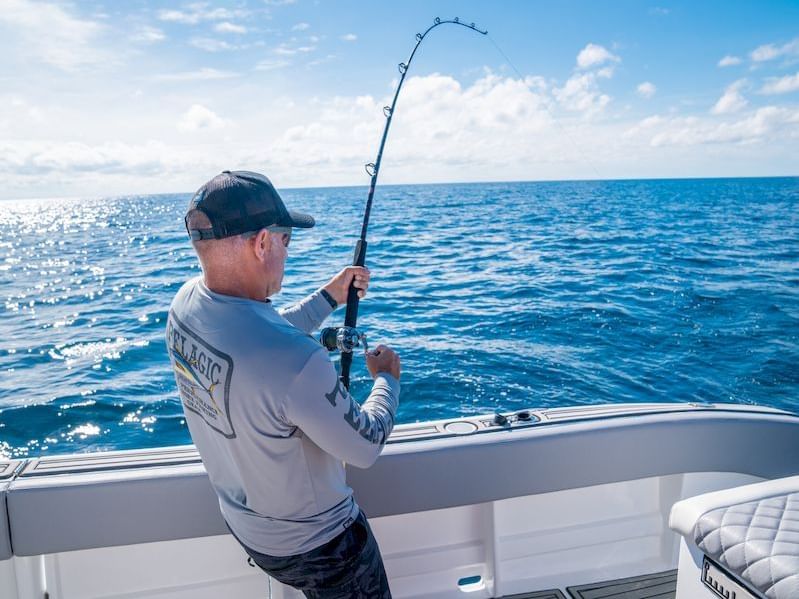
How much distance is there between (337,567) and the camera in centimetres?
134

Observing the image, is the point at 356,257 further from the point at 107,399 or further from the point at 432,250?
the point at 432,250

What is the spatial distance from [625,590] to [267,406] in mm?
1791

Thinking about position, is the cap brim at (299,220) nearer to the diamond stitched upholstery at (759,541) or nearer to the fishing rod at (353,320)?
the fishing rod at (353,320)

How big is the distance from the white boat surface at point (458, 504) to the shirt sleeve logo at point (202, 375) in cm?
58

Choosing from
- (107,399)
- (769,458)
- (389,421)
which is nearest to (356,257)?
(389,421)

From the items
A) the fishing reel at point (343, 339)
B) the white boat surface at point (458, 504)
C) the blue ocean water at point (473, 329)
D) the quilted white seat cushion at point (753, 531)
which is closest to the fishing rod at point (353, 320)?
the fishing reel at point (343, 339)

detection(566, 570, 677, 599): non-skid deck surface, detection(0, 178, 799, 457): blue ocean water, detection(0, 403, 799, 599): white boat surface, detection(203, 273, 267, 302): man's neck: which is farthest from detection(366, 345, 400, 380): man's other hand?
detection(0, 178, 799, 457): blue ocean water

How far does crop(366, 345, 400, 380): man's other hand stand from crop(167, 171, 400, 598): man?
0.09ft

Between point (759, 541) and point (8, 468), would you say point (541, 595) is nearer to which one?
point (759, 541)

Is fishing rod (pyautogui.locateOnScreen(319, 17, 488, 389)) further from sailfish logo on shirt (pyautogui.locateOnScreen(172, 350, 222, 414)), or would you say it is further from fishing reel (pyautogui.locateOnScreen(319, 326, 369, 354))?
sailfish logo on shirt (pyautogui.locateOnScreen(172, 350, 222, 414))

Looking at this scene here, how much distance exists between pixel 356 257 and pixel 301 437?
3.08 ft

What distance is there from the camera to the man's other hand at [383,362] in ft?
4.76

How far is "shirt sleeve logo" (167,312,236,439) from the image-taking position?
1.16m

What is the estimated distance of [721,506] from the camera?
1511 millimetres
